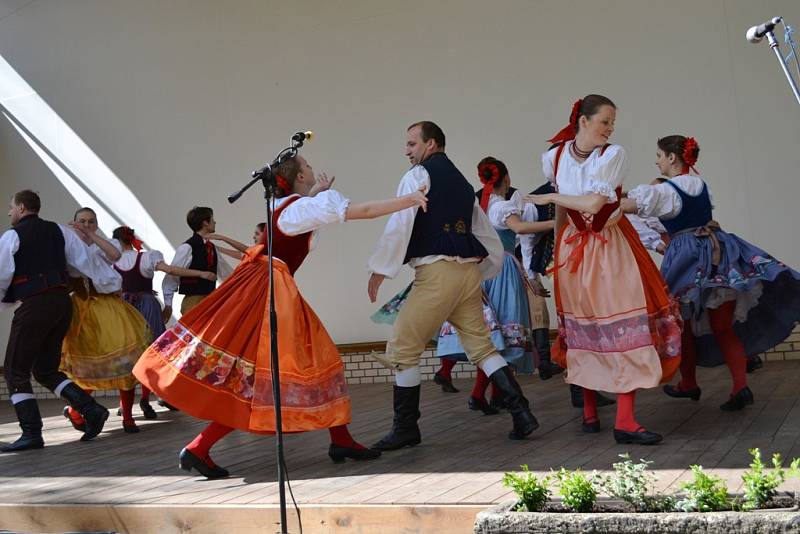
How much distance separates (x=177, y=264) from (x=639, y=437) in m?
3.67

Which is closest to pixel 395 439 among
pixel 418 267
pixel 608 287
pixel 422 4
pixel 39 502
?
pixel 418 267

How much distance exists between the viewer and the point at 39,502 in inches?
143

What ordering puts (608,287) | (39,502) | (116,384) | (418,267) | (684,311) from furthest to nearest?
(116,384) → (684,311) → (418,267) → (608,287) → (39,502)

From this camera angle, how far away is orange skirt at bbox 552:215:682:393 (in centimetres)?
383

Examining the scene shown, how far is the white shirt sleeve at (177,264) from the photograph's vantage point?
6.40 metres

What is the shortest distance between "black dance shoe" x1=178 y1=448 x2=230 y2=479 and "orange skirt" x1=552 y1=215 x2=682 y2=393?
151 cm

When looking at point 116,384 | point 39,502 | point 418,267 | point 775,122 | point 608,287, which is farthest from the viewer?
point 775,122

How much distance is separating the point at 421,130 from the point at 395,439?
1364mm

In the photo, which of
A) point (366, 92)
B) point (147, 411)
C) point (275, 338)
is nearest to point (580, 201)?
point (275, 338)

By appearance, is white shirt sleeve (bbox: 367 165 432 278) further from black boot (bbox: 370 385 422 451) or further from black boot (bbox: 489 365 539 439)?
black boot (bbox: 489 365 539 439)

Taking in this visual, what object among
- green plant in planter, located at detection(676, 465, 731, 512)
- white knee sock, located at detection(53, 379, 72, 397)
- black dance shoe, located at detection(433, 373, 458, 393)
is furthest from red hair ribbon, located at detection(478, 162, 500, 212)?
green plant in planter, located at detection(676, 465, 731, 512)

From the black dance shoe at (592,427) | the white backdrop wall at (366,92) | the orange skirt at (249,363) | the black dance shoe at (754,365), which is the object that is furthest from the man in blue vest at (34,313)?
the black dance shoe at (754,365)

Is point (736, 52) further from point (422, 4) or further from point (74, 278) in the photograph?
point (74, 278)

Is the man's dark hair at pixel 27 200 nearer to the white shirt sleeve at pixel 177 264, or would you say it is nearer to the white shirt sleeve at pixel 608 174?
the white shirt sleeve at pixel 177 264
